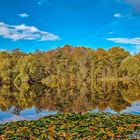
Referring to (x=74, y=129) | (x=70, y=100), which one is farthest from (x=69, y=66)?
(x=74, y=129)

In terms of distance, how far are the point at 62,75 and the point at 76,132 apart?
75.9 metres

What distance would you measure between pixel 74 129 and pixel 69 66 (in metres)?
74.3

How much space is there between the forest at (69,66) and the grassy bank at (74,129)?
6221 cm

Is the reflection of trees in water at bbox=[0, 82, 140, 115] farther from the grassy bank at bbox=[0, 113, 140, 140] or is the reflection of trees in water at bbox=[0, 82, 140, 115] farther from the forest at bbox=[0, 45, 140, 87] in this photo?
the forest at bbox=[0, 45, 140, 87]

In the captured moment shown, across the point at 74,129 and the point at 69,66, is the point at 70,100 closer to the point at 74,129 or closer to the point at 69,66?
the point at 74,129

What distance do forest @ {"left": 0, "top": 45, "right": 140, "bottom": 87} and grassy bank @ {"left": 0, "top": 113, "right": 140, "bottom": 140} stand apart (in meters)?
62.2

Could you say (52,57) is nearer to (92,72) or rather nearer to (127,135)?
(92,72)

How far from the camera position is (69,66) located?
88625 millimetres

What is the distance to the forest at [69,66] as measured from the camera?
8194cm

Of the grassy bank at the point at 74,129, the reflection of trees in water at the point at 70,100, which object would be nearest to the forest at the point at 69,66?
the reflection of trees in water at the point at 70,100

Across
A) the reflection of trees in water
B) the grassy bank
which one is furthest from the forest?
the grassy bank

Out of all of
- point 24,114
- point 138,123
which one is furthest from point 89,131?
point 24,114

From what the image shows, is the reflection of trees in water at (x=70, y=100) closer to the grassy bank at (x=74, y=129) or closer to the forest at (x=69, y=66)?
the grassy bank at (x=74, y=129)

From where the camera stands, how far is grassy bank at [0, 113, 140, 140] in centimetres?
1343
